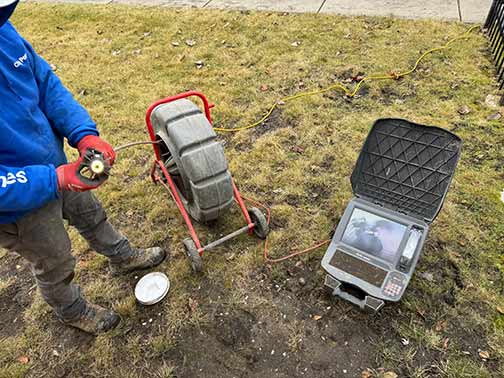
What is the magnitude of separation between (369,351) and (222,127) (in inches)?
106

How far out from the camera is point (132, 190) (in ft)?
11.6

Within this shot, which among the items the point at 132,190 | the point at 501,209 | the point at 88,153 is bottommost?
the point at 501,209

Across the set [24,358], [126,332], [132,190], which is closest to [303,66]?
[132,190]

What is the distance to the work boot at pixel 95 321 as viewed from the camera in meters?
2.46

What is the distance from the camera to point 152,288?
2703 mm

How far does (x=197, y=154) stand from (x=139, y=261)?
3.19ft

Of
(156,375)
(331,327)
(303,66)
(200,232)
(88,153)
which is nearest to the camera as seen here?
(88,153)

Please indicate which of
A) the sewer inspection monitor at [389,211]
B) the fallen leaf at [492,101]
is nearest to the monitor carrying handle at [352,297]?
the sewer inspection monitor at [389,211]

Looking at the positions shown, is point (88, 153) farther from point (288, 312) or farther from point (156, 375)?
point (288, 312)

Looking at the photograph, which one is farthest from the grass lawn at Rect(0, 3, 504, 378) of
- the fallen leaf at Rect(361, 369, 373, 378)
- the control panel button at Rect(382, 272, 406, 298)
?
the control panel button at Rect(382, 272, 406, 298)

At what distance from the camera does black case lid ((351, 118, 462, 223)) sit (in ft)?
8.07

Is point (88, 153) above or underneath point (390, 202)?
above

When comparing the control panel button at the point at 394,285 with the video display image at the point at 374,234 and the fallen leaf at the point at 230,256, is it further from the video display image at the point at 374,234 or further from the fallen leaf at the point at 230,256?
the fallen leaf at the point at 230,256

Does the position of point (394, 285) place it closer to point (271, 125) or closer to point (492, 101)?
point (271, 125)
